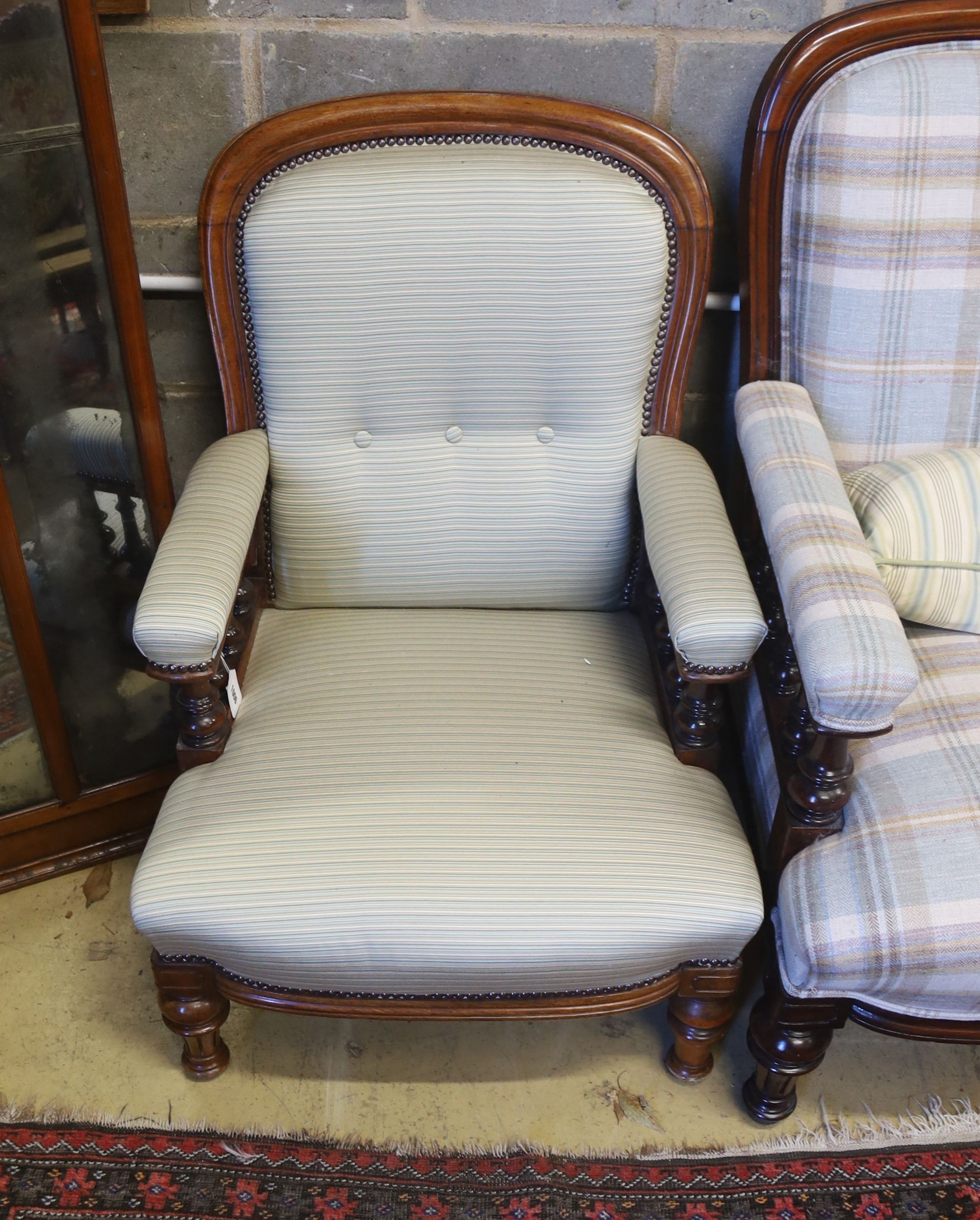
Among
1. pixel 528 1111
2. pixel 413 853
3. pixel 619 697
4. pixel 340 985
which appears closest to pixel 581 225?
pixel 619 697

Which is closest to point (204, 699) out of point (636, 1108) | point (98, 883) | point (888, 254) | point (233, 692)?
point (233, 692)

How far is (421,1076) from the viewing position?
1304mm

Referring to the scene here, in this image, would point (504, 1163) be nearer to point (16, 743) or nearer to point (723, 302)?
point (16, 743)

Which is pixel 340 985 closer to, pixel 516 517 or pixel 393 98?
pixel 516 517

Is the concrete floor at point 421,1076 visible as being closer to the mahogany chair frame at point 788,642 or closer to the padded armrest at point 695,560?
the mahogany chair frame at point 788,642

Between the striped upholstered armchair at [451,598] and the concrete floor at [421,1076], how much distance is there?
0.22 ft

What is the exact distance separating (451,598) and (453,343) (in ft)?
1.08

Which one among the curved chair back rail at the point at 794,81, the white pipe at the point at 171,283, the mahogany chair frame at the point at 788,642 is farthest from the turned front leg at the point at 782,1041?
the white pipe at the point at 171,283

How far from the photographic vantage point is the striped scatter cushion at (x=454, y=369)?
4.02 ft

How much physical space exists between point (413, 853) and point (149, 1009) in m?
0.56

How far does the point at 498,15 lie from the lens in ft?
4.23

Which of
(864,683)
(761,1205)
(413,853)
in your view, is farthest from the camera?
(761,1205)

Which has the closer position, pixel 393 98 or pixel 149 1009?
pixel 393 98

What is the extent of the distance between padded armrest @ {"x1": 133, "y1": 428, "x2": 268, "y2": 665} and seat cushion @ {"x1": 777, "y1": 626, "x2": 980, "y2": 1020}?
2.06 feet
